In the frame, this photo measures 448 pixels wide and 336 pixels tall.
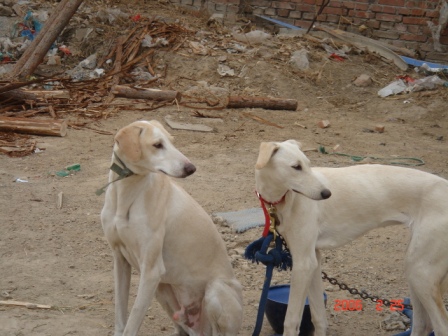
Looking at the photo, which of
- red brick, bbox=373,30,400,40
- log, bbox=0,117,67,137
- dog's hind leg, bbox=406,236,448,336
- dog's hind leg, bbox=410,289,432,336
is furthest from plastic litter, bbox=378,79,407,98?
dog's hind leg, bbox=406,236,448,336

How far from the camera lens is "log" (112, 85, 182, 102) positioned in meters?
10.8

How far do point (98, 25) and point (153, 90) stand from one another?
2.58 meters

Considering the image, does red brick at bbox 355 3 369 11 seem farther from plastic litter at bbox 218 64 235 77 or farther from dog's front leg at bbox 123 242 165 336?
dog's front leg at bbox 123 242 165 336

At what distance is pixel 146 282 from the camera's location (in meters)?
4.36

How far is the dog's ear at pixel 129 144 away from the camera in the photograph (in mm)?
4195

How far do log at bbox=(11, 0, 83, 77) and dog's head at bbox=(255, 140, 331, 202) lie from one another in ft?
25.8

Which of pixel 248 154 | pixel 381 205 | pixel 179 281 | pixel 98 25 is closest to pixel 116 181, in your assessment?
pixel 179 281

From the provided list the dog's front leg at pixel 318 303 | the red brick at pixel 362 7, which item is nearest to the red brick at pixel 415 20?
the red brick at pixel 362 7

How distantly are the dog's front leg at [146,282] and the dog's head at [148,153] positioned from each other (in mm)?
454

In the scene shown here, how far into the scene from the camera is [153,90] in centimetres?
1095

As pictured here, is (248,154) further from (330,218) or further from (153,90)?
(330,218)

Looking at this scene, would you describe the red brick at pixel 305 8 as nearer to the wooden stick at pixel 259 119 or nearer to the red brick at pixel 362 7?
the red brick at pixel 362 7

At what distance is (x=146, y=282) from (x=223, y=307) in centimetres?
51

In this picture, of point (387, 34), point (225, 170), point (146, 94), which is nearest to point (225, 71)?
point (146, 94)
